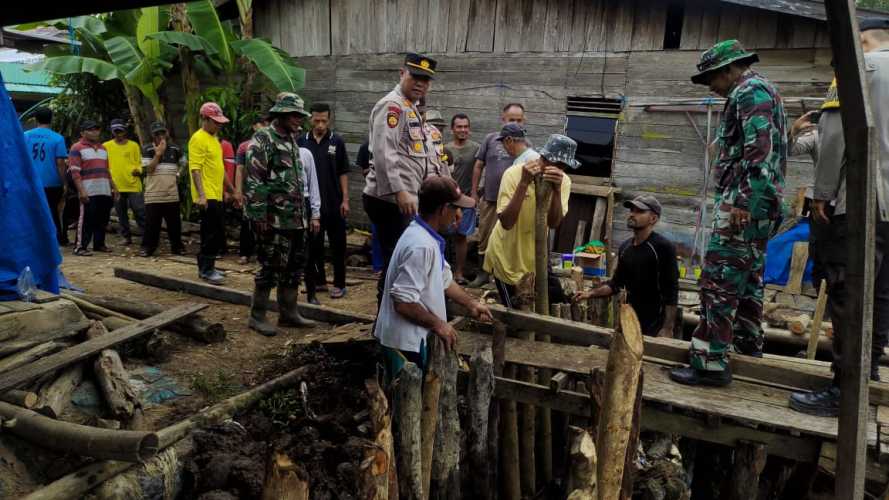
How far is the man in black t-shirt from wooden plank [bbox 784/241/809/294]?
3152 mm

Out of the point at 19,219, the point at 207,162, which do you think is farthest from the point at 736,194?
the point at 207,162

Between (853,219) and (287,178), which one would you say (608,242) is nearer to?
(287,178)

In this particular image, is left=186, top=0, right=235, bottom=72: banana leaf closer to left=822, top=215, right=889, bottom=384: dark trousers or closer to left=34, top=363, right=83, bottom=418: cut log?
left=34, top=363, right=83, bottom=418: cut log

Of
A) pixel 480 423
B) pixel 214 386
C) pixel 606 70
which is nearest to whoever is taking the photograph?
pixel 480 423

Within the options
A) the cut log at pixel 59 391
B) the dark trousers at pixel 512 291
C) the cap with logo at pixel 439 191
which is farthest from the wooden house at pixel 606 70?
the cut log at pixel 59 391

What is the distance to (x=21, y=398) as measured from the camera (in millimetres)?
3332

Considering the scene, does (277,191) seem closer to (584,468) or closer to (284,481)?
(284,481)

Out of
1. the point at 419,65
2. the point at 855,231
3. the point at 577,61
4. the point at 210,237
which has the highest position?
the point at 577,61

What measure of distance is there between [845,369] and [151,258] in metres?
8.70

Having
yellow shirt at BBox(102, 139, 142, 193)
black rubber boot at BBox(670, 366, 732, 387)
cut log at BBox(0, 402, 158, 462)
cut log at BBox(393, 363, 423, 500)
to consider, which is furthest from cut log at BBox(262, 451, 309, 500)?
yellow shirt at BBox(102, 139, 142, 193)

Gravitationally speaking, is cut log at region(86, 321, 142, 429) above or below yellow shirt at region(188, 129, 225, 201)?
below

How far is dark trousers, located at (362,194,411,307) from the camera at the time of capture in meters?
4.71

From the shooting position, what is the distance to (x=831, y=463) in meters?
3.25

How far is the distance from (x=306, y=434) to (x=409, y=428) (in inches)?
Result: 54.5
